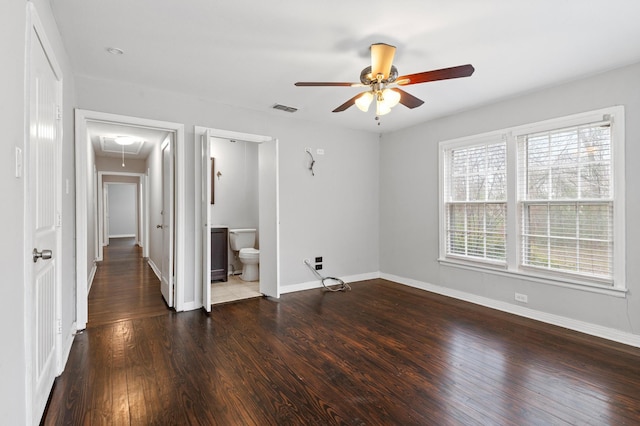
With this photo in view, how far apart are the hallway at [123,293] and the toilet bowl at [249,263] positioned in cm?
128

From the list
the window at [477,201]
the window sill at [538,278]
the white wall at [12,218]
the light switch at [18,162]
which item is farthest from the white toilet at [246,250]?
the light switch at [18,162]

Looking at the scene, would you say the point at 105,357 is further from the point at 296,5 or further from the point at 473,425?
the point at 296,5

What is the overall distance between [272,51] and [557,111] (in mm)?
2973

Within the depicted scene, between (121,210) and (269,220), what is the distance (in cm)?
1101

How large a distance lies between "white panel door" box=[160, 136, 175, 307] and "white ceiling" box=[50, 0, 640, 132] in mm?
950

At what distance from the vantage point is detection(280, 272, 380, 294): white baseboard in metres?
4.58

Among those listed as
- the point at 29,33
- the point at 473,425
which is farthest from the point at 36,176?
the point at 473,425

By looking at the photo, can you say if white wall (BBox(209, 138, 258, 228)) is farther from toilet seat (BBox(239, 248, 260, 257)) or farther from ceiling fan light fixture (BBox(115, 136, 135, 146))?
ceiling fan light fixture (BBox(115, 136, 135, 146))

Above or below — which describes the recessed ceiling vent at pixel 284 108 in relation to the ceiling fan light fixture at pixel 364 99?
above

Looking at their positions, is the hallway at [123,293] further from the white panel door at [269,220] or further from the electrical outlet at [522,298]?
the electrical outlet at [522,298]

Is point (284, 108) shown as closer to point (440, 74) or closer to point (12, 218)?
point (440, 74)

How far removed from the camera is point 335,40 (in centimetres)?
252

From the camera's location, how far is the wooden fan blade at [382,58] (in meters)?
2.35

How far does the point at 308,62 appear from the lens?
289cm
